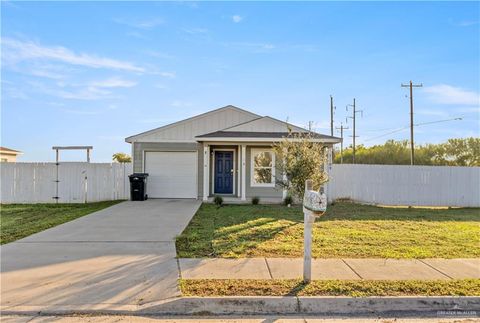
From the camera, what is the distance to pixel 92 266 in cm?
593

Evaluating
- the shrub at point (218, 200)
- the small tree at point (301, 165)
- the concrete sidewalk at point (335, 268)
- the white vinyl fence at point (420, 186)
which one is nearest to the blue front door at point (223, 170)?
the shrub at point (218, 200)

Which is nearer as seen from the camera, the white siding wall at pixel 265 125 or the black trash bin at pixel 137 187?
the black trash bin at pixel 137 187

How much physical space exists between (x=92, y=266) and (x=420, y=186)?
15.6 m

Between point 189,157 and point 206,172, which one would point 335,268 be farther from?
point 189,157

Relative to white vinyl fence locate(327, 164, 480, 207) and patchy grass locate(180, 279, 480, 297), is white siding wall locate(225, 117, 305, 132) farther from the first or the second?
patchy grass locate(180, 279, 480, 297)

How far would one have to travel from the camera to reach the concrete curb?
4277 millimetres

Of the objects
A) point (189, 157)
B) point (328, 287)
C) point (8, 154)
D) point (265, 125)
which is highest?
point (265, 125)

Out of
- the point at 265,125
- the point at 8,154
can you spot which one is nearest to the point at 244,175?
the point at 265,125

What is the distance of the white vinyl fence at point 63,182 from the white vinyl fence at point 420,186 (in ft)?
34.2

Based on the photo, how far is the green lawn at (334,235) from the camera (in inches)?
271

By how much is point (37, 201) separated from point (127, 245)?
444 inches

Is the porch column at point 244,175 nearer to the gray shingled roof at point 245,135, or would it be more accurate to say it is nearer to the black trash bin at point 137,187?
the gray shingled roof at point 245,135

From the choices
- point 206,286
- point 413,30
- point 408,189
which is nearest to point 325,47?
point 413,30

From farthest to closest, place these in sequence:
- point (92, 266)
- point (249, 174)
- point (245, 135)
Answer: point (249, 174) → point (245, 135) → point (92, 266)
